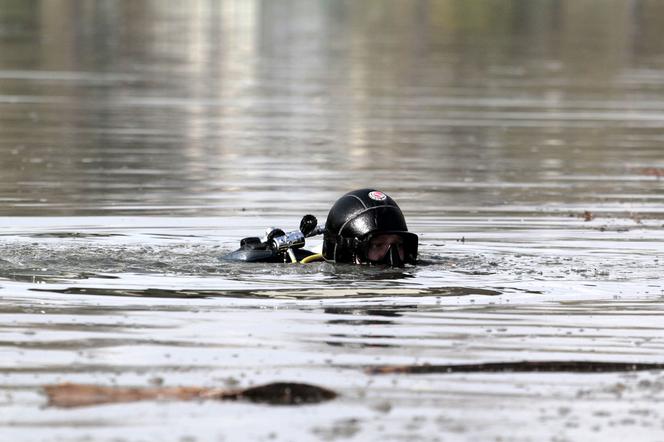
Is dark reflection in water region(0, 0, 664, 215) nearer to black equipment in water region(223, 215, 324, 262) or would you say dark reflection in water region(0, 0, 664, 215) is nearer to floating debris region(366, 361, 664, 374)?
black equipment in water region(223, 215, 324, 262)

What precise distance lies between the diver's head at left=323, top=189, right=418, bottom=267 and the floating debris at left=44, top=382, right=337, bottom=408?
4.25m

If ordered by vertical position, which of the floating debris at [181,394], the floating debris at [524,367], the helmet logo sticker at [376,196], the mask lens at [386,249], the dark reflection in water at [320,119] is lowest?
the floating debris at [181,394]

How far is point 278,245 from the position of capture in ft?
42.5

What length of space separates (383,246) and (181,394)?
4.79 m

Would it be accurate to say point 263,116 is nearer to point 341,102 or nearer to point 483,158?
point 341,102

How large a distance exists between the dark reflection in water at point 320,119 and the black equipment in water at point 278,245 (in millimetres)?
4353

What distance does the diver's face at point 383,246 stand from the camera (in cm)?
1288

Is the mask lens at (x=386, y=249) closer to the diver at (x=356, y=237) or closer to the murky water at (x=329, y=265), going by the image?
the diver at (x=356, y=237)

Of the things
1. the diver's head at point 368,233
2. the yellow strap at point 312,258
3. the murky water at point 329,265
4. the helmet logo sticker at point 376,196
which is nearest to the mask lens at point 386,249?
the diver's head at point 368,233

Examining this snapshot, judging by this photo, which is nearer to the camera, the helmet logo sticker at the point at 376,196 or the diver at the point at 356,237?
the diver at the point at 356,237

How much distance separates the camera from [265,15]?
91.4m

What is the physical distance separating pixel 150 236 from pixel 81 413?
7594 mm

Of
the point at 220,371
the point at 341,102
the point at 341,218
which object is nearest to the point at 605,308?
the point at 341,218

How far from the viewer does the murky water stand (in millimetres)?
8320
